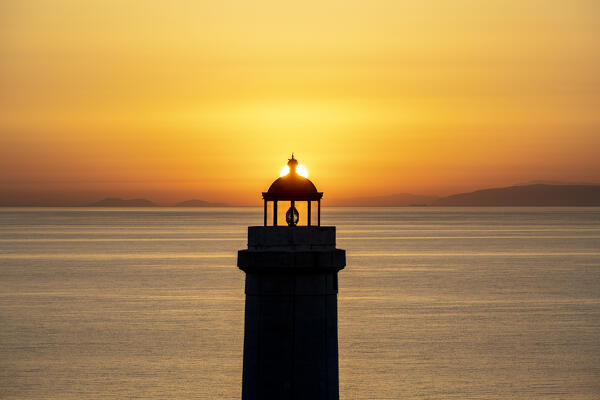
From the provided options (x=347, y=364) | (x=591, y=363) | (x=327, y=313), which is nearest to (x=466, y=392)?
(x=347, y=364)

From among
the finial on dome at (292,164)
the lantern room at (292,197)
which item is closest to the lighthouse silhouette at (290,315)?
the lantern room at (292,197)

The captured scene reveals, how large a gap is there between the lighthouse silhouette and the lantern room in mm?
200

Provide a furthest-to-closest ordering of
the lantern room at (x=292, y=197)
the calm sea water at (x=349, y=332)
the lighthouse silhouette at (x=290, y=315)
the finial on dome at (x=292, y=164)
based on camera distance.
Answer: the calm sea water at (x=349, y=332) → the finial on dome at (x=292, y=164) → the lantern room at (x=292, y=197) → the lighthouse silhouette at (x=290, y=315)

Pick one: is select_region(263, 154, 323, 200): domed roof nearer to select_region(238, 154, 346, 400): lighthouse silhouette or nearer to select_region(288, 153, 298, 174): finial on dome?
select_region(288, 153, 298, 174): finial on dome

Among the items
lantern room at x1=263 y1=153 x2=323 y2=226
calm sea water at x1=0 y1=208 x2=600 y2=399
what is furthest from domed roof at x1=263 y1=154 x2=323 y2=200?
calm sea water at x1=0 y1=208 x2=600 y2=399

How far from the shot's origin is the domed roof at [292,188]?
1161cm

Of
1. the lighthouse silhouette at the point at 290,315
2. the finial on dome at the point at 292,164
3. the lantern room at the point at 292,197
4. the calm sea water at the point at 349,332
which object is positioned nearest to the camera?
the lighthouse silhouette at the point at 290,315

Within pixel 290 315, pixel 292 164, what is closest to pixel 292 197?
pixel 292 164

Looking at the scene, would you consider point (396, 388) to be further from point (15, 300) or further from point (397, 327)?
point (15, 300)

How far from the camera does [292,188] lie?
1166 centimetres

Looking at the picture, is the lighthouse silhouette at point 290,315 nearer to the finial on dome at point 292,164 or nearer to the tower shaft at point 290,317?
the tower shaft at point 290,317

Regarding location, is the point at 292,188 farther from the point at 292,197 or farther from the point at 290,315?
the point at 290,315

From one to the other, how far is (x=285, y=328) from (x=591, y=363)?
33844 mm

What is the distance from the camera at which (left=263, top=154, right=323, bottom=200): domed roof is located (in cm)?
1161
